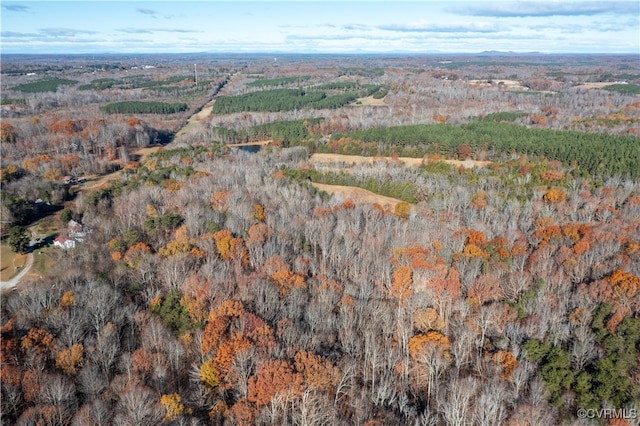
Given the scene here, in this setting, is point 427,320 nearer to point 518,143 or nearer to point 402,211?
point 402,211

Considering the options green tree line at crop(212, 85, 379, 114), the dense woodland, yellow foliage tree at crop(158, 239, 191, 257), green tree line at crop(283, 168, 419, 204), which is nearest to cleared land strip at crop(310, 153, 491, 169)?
the dense woodland

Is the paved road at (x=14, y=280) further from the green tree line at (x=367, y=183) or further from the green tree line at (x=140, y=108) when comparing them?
the green tree line at (x=140, y=108)

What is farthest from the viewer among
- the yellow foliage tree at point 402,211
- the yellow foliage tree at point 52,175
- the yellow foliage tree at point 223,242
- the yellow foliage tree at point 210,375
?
the yellow foliage tree at point 52,175

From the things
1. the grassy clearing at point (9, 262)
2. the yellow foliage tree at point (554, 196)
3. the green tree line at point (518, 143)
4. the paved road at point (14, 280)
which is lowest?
the paved road at point (14, 280)

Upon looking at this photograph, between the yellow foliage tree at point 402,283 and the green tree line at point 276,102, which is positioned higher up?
the green tree line at point 276,102

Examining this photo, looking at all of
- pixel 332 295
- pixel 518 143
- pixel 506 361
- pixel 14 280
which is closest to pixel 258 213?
pixel 332 295

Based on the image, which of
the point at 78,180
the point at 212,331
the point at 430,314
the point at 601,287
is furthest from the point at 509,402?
the point at 78,180

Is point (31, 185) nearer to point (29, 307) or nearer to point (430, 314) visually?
point (29, 307)

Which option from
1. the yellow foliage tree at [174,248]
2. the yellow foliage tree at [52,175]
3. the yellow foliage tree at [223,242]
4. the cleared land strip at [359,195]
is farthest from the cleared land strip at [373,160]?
the yellow foliage tree at [174,248]

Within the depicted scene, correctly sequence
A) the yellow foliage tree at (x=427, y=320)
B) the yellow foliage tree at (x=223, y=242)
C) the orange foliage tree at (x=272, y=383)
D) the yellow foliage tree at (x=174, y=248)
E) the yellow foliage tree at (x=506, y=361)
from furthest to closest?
the yellow foliage tree at (x=223, y=242)
the yellow foliage tree at (x=174, y=248)
the yellow foliage tree at (x=427, y=320)
the yellow foliage tree at (x=506, y=361)
the orange foliage tree at (x=272, y=383)
